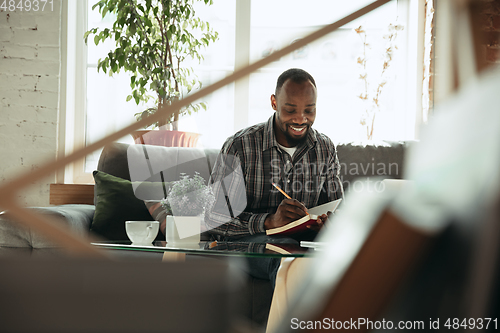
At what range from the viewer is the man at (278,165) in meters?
1.64

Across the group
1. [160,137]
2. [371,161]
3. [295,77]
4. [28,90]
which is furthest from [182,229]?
[28,90]

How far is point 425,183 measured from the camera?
12.1 inches

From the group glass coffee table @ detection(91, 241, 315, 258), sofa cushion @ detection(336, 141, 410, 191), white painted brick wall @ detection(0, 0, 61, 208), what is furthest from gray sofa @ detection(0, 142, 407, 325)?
white painted brick wall @ detection(0, 0, 61, 208)

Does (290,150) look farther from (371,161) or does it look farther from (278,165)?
(371,161)

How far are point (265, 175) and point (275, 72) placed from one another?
4.94 feet

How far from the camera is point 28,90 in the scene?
282 cm

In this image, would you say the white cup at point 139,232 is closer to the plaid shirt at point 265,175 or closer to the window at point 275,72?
the plaid shirt at point 265,175

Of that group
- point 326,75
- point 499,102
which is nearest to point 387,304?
point 499,102

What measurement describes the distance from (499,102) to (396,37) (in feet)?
9.39

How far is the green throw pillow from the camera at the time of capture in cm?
180

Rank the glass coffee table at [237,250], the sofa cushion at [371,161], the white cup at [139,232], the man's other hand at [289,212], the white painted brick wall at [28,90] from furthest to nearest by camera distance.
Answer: the white painted brick wall at [28,90] → the sofa cushion at [371,161] → the man's other hand at [289,212] → the white cup at [139,232] → the glass coffee table at [237,250]

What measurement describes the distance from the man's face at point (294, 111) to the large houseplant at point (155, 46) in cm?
100

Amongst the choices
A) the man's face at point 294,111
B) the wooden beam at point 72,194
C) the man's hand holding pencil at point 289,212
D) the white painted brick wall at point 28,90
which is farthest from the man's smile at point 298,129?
the white painted brick wall at point 28,90

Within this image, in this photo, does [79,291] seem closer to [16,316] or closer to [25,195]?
[16,316]
